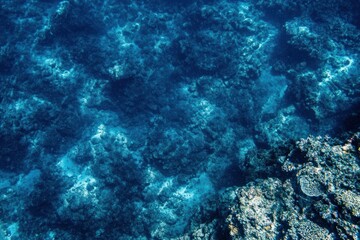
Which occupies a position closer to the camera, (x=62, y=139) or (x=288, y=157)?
(x=288, y=157)

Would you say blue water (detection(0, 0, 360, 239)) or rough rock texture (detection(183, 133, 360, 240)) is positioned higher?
rough rock texture (detection(183, 133, 360, 240))

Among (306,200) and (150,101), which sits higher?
(306,200)

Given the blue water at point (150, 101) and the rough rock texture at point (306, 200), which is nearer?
the rough rock texture at point (306, 200)

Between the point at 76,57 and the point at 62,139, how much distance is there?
4635 mm

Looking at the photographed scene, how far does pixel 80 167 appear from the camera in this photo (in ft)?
40.9

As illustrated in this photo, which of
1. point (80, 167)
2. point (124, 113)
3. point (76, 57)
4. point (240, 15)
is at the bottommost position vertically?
point (80, 167)

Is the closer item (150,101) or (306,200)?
(306,200)

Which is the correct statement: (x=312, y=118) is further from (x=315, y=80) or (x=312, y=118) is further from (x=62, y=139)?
(x=62, y=139)

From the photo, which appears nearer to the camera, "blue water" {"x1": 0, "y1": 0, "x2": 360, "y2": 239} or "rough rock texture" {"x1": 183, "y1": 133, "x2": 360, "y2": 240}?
"rough rock texture" {"x1": 183, "y1": 133, "x2": 360, "y2": 240}

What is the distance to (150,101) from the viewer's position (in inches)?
527

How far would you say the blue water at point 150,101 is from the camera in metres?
11.2

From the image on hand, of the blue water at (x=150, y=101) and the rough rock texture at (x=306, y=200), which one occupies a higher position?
the rough rock texture at (x=306, y=200)

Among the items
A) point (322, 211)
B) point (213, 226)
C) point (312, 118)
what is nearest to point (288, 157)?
point (322, 211)

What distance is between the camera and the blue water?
11242 millimetres
